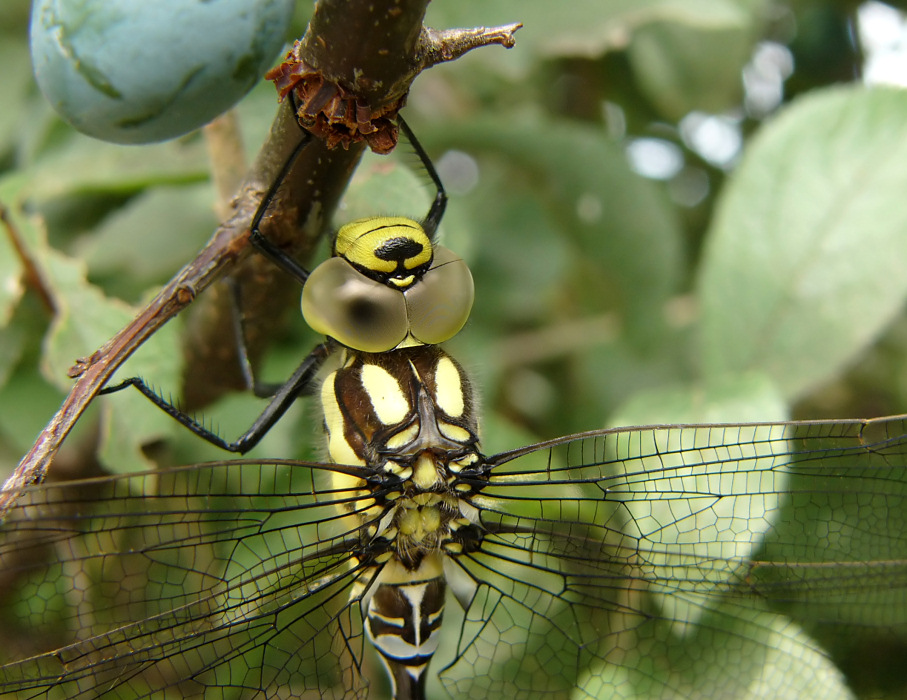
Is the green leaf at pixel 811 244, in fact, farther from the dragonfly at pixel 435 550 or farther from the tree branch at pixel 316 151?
the tree branch at pixel 316 151

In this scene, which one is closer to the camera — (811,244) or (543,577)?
(543,577)

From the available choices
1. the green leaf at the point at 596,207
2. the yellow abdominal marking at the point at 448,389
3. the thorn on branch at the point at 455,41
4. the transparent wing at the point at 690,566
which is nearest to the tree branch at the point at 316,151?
the thorn on branch at the point at 455,41

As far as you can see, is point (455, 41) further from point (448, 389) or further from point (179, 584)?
point (179, 584)

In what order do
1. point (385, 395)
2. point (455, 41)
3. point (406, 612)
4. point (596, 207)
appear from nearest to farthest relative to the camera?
point (455, 41) < point (385, 395) < point (406, 612) < point (596, 207)

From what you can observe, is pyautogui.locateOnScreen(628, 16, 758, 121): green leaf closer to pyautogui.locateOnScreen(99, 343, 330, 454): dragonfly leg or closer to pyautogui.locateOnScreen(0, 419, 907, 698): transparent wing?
pyautogui.locateOnScreen(0, 419, 907, 698): transparent wing

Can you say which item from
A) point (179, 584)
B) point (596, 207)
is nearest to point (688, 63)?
point (596, 207)

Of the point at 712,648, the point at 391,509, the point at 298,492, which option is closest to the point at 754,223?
the point at 712,648
